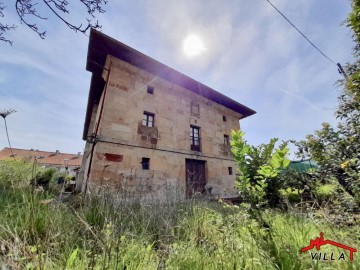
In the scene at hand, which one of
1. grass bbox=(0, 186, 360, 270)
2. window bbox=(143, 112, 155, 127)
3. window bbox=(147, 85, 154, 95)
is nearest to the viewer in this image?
grass bbox=(0, 186, 360, 270)

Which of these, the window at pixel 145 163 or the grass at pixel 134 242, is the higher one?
the window at pixel 145 163

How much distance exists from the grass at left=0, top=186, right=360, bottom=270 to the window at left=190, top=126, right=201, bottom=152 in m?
7.94

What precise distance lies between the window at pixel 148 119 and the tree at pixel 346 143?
6855 mm

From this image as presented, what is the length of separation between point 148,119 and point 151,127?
1.62 feet

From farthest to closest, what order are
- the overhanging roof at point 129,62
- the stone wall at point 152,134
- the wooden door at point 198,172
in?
1. the wooden door at point 198,172
2. the overhanging roof at point 129,62
3. the stone wall at point 152,134

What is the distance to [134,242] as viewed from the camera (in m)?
2.34

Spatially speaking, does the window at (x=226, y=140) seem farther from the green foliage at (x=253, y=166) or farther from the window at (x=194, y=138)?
the green foliage at (x=253, y=166)

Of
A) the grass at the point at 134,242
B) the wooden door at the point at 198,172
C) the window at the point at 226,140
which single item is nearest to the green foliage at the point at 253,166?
the grass at the point at 134,242

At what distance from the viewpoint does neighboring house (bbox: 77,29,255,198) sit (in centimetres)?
789

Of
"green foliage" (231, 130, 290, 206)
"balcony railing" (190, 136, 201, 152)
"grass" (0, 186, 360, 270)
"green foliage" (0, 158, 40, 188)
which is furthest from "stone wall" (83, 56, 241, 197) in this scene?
"green foliage" (231, 130, 290, 206)

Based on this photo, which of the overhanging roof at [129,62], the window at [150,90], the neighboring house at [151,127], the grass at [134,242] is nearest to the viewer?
the grass at [134,242]

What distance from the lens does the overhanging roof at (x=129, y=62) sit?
841 cm

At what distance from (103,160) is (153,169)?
2.35 meters

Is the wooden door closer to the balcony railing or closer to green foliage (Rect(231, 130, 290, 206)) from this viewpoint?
the balcony railing
